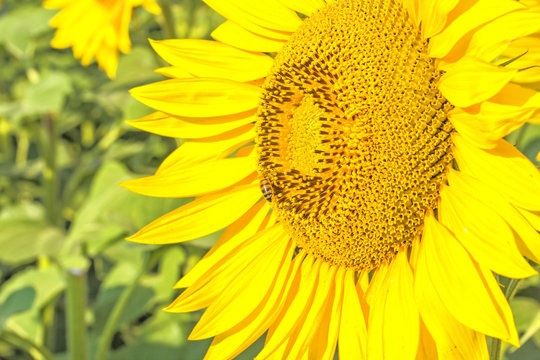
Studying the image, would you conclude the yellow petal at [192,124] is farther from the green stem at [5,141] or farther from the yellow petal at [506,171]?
the green stem at [5,141]

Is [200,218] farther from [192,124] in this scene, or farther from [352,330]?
[352,330]

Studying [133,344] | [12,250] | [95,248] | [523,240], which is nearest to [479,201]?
[523,240]

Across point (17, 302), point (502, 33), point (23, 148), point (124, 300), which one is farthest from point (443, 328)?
point (23, 148)

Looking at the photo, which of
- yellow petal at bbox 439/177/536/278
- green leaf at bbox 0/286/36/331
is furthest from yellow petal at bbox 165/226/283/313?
green leaf at bbox 0/286/36/331

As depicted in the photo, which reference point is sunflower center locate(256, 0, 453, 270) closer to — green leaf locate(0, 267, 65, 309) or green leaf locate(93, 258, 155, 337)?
green leaf locate(0, 267, 65, 309)

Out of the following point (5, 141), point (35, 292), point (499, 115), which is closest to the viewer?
point (499, 115)

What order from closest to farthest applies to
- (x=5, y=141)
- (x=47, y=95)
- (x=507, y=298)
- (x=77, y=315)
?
(x=507, y=298) < (x=77, y=315) < (x=47, y=95) < (x=5, y=141)

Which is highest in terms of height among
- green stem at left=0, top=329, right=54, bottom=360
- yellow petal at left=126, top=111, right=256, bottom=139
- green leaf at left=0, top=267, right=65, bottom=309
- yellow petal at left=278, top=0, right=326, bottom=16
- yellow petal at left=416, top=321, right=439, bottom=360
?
yellow petal at left=278, top=0, right=326, bottom=16
